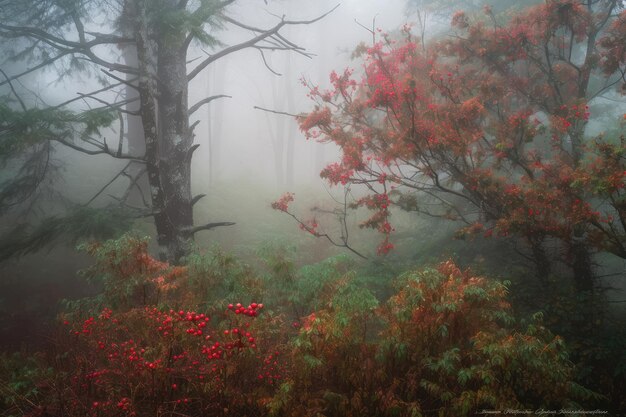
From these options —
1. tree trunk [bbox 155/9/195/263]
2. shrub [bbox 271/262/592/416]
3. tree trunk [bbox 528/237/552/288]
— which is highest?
tree trunk [bbox 155/9/195/263]

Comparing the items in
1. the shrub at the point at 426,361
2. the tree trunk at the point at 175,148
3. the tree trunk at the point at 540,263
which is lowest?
the shrub at the point at 426,361

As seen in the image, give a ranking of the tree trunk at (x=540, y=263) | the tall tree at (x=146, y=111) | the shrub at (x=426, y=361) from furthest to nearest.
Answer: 1. the tree trunk at (x=540, y=263)
2. the tall tree at (x=146, y=111)
3. the shrub at (x=426, y=361)

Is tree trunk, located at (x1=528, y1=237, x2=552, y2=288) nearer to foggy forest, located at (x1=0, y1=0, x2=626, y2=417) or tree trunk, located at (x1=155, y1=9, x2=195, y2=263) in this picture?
foggy forest, located at (x1=0, y1=0, x2=626, y2=417)

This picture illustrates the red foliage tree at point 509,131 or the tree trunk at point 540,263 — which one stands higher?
the red foliage tree at point 509,131

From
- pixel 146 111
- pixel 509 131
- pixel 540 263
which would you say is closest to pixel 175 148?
pixel 146 111

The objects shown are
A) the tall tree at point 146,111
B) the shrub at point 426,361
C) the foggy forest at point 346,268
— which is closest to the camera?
the shrub at point 426,361

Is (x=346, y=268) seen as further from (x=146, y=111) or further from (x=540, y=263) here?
(x=146, y=111)

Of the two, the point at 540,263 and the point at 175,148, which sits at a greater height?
the point at 175,148

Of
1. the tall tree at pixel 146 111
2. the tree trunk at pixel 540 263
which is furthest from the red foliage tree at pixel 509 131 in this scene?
the tall tree at pixel 146 111

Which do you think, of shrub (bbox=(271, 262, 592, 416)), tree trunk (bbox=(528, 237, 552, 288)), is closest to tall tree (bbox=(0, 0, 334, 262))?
shrub (bbox=(271, 262, 592, 416))

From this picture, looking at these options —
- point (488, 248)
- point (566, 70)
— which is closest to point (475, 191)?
point (488, 248)

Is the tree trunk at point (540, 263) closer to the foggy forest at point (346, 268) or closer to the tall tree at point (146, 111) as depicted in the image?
the foggy forest at point (346, 268)

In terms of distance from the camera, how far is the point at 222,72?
30.3 meters

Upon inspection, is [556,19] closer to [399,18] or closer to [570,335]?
[570,335]
